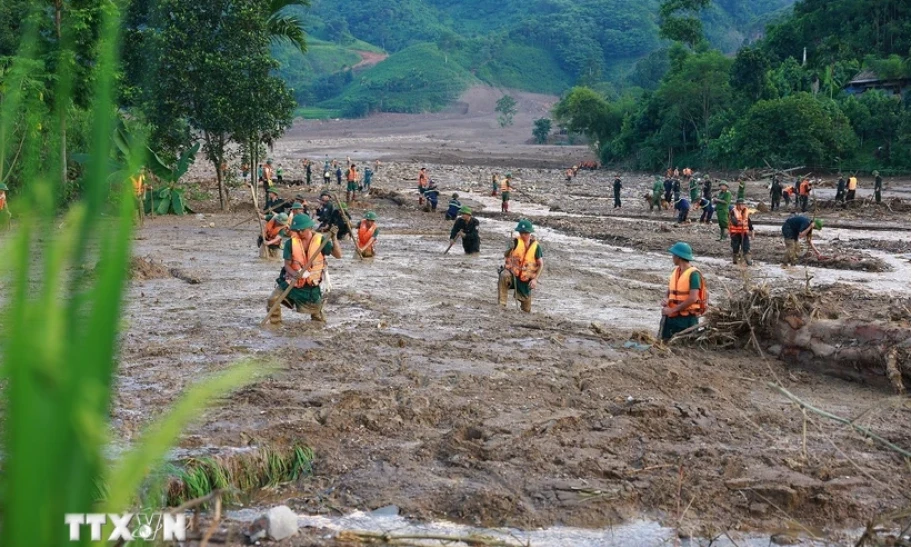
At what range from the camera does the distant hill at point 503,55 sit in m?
130

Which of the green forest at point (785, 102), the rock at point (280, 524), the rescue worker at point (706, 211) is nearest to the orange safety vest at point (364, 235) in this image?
the rescue worker at point (706, 211)

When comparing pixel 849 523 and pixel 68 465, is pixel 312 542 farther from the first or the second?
pixel 68 465

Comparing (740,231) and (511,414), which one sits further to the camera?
(740,231)

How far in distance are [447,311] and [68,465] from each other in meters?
13.1

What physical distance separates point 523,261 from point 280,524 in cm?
851

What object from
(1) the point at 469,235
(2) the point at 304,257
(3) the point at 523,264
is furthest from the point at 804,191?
(2) the point at 304,257

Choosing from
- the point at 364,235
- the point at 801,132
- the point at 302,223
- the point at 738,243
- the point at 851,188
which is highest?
the point at 801,132

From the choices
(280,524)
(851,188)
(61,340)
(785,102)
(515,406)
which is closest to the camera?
(61,340)

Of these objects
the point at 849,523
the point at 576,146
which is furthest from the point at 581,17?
the point at 849,523

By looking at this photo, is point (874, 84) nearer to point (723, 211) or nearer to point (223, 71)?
point (723, 211)

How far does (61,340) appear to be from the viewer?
3.45 ft

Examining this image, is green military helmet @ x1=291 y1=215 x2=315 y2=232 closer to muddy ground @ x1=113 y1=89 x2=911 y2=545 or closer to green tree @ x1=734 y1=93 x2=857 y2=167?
muddy ground @ x1=113 y1=89 x2=911 y2=545

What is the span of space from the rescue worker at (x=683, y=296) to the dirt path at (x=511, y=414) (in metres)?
0.45

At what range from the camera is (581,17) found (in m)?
149
